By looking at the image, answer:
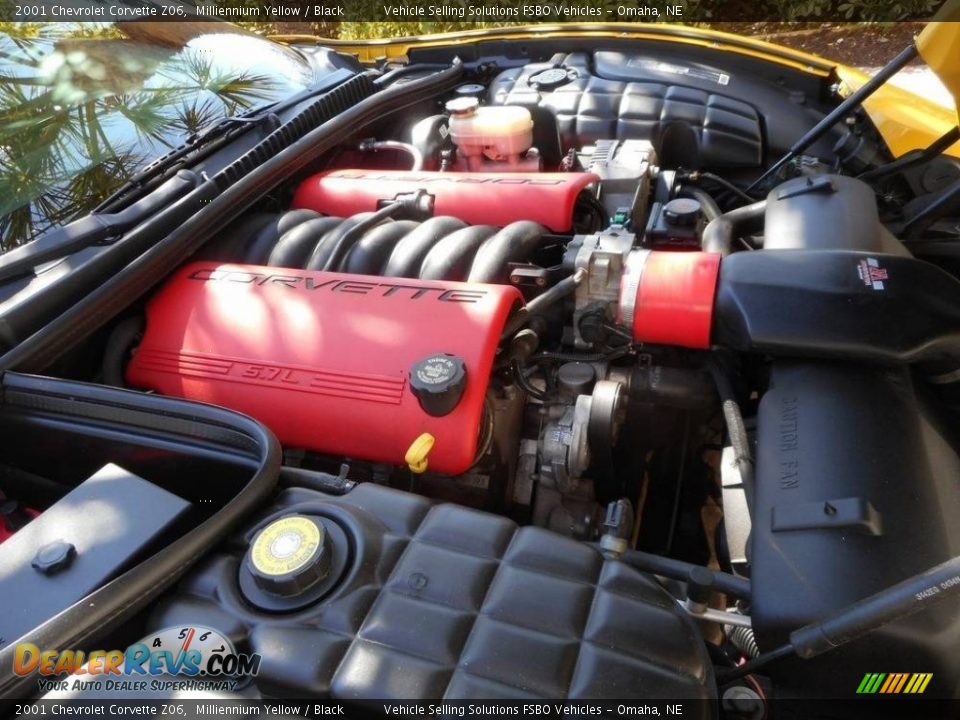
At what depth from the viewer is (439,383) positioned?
1.35m

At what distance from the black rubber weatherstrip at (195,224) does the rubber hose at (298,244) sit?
0.59 ft

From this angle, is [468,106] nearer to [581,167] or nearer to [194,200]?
[581,167]

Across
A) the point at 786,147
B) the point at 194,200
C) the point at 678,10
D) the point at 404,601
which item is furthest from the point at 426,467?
the point at 678,10

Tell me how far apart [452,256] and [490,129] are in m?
0.78

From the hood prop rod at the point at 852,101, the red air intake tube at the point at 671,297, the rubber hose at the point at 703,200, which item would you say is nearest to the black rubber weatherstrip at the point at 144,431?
the red air intake tube at the point at 671,297

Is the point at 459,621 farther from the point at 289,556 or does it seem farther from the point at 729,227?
the point at 729,227

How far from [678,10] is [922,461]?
624cm

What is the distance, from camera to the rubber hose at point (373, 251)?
1797 mm

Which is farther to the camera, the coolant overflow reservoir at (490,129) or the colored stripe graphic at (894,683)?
the coolant overflow reservoir at (490,129)

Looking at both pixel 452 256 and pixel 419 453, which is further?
pixel 452 256

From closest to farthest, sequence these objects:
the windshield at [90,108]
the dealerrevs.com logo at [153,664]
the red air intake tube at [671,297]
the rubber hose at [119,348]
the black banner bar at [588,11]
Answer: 1. the dealerrevs.com logo at [153,664]
2. the red air intake tube at [671,297]
3. the rubber hose at [119,348]
4. the windshield at [90,108]
5. the black banner bar at [588,11]

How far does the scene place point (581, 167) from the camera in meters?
2.32

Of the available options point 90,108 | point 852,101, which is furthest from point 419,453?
point 852,101

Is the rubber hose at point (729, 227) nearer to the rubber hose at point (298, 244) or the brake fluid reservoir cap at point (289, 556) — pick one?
the rubber hose at point (298, 244)
